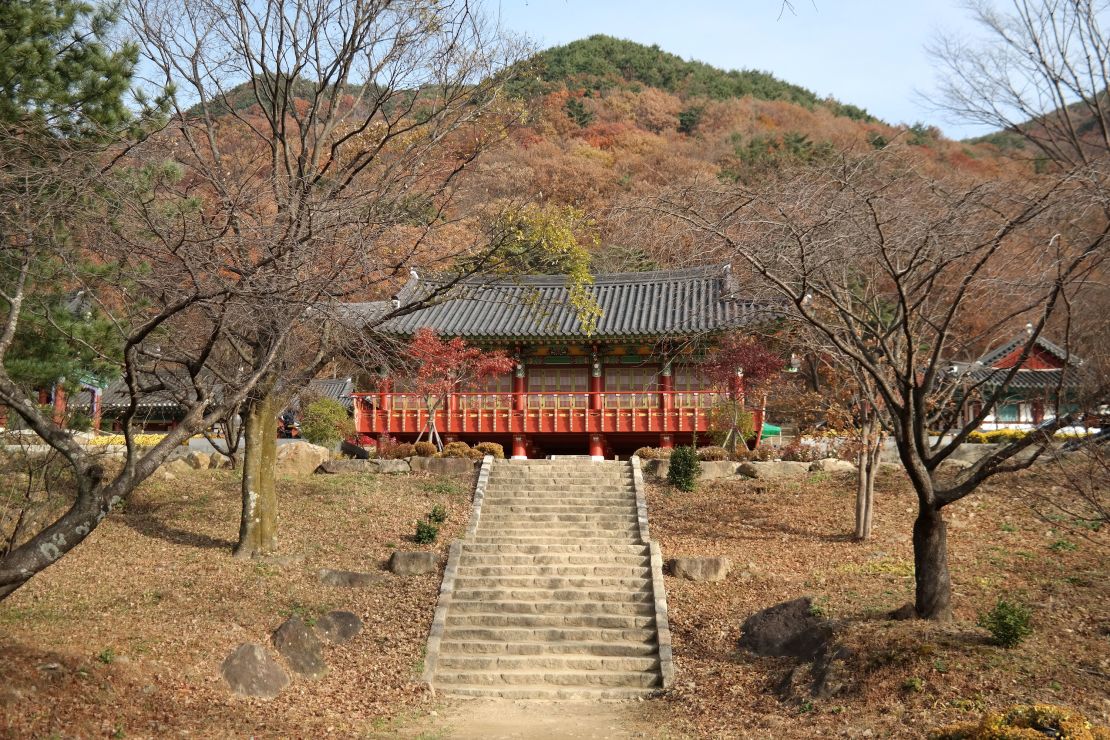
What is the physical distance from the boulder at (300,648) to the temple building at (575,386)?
12802mm

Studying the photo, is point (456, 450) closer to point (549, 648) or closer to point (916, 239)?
point (549, 648)

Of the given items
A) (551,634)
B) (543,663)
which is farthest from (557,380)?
(543,663)

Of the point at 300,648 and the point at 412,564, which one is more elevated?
the point at 412,564

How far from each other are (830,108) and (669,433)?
67.3 m

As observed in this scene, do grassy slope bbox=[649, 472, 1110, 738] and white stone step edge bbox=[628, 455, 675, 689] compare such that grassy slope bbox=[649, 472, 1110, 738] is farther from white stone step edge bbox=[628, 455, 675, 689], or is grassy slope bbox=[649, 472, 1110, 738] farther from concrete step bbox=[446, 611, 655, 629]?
concrete step bbox=[446, 611, 655, 629]

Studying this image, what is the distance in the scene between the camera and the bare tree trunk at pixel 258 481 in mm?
15734

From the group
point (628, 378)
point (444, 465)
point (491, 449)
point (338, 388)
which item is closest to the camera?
point (444, 465)

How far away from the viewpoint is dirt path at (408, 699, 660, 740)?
10.8 meters

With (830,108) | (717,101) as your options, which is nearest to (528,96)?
(717,101)

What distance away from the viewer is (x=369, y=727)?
1075 centimetres

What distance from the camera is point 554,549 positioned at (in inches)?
694

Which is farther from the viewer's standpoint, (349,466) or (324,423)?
(324,423)

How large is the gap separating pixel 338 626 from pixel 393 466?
32.4 ft

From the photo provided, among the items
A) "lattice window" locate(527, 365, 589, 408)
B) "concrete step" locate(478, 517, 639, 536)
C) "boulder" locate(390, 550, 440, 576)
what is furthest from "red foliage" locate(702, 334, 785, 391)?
"boulder" locate(390, 550, 440, 576)
